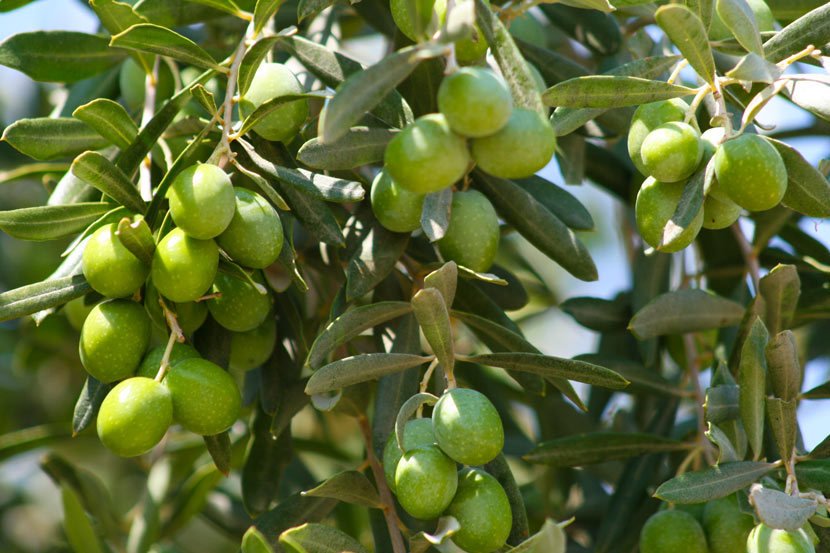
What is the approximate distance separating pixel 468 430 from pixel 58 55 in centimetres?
111

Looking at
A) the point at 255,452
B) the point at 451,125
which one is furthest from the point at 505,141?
the point at 255,452

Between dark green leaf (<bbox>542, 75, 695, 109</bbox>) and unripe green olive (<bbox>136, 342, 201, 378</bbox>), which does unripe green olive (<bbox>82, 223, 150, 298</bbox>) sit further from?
dark green leaf (<bbox>542, 75, 695, 109</bbox>)

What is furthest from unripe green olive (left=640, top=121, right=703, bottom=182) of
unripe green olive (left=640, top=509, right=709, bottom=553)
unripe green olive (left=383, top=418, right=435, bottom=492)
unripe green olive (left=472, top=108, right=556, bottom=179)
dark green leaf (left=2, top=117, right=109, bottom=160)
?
dark green leaf (left=2, top=117, right=109, bottom=160)

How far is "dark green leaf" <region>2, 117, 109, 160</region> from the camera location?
1.45m

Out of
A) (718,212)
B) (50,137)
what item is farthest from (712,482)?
(50,137)

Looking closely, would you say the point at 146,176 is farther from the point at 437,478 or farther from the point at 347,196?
the point at 437,478

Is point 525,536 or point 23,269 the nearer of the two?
point 525,536

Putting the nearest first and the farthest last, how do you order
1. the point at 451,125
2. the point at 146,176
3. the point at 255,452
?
the point at 451,125 → the point at 146,176 → the point at 255,452

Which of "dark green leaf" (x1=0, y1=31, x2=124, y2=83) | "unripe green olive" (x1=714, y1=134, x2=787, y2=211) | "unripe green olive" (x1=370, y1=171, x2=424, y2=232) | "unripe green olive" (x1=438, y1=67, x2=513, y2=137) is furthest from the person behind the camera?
"dark green leaf" (x1=0, y1=31, x2=124, y2=83)

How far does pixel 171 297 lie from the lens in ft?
4.02

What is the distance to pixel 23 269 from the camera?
3.01m

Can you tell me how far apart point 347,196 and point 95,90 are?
88cm

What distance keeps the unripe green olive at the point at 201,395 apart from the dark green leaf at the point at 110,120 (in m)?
0.36

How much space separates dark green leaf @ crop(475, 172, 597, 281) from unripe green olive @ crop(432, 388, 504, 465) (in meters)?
0.41
